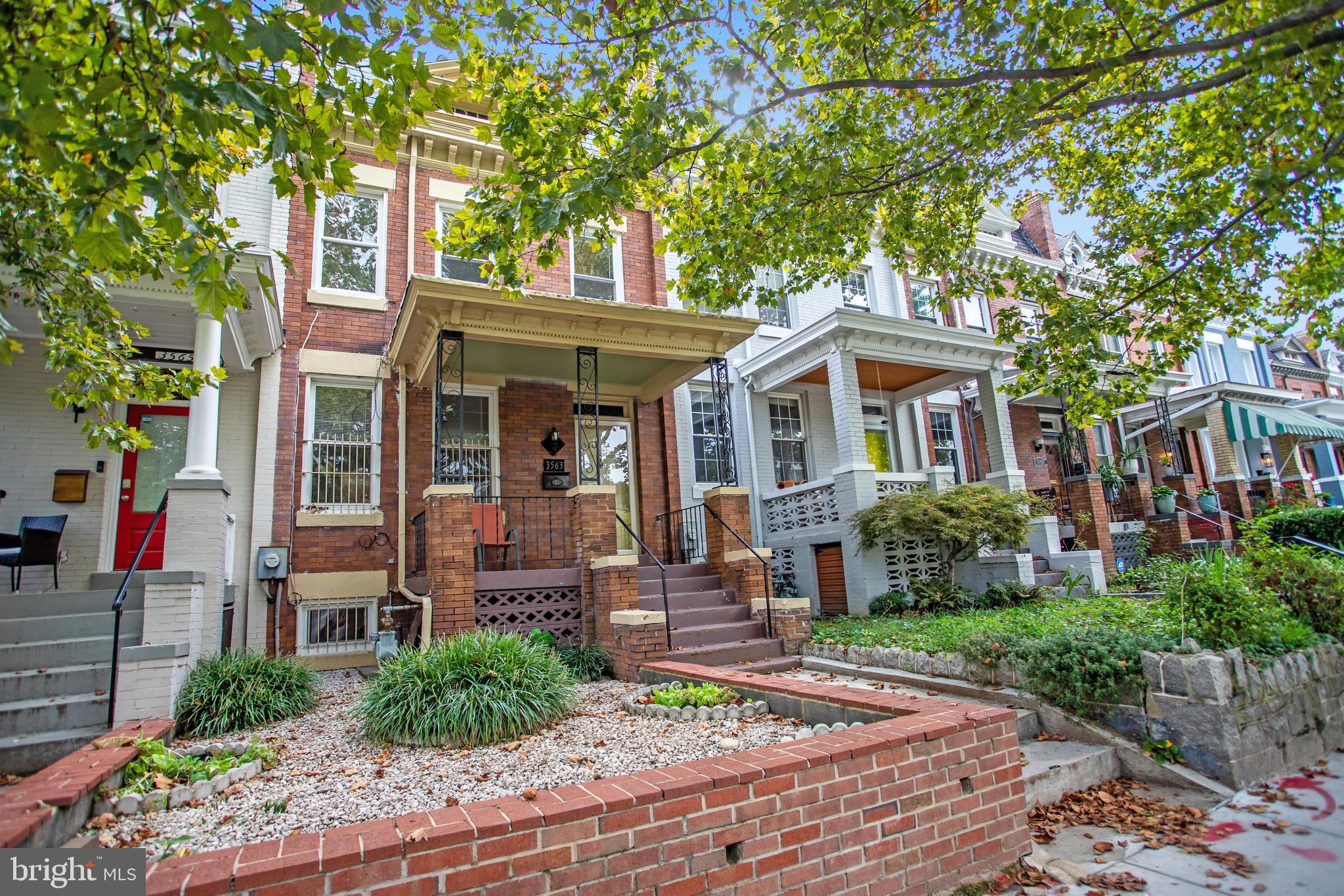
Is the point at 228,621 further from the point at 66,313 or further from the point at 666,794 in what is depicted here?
the point at 666,794

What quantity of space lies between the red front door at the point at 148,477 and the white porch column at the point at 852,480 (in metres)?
9.14

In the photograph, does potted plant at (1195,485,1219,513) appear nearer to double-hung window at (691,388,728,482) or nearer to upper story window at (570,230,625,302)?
double-hung window at (691,388,728,482)

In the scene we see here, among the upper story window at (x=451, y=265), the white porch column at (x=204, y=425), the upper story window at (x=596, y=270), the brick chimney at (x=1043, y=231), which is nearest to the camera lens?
the white porch column at (x=204, y=425)

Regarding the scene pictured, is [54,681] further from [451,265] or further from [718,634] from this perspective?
[451,265]

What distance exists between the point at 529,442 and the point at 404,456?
1837mm

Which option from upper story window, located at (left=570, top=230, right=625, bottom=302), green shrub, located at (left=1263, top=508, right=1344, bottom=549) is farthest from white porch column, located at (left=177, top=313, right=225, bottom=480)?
green shrub, located at (left=1263, top=508, right=1344, bottom=549)

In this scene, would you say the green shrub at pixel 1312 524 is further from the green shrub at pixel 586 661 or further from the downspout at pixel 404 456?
the downspout at pixel 404 456

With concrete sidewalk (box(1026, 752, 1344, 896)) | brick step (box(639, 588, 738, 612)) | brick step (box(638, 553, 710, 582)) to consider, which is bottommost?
concrete sidewalk (box(1026, 752, 1344, 896))

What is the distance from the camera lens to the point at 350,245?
10797 millimetres

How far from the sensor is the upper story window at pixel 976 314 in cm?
1636

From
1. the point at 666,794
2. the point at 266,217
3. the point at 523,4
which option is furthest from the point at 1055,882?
the point at 266,217

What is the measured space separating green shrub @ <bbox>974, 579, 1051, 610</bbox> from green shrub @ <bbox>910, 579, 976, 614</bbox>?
161 millimetres

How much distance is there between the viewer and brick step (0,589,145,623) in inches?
246

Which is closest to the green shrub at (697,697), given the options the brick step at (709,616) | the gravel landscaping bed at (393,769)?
the gravel landscaping bed at (393,769)
